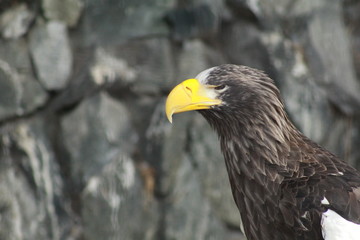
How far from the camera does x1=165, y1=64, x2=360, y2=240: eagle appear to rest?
2010mm

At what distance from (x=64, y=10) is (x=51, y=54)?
0.22m

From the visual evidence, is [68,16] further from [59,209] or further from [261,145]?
[261,145]

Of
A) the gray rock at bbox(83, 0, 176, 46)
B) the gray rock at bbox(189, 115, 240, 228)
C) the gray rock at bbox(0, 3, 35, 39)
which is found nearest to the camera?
the gray rock at bbox(0, 3, 35, 39)

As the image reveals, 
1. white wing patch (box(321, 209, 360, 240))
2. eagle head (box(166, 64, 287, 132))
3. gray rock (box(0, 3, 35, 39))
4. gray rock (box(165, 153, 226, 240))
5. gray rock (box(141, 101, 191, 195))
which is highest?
eagle head (box(166, 64, 287, 132))

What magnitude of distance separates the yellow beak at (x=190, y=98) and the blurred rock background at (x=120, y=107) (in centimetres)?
112

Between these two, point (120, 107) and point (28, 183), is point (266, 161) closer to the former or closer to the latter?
point (120, 107)

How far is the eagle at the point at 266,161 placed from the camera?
2.01m

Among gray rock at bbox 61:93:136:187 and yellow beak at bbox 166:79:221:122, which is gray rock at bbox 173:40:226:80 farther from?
yellow beak at bbox 166:79:221:122

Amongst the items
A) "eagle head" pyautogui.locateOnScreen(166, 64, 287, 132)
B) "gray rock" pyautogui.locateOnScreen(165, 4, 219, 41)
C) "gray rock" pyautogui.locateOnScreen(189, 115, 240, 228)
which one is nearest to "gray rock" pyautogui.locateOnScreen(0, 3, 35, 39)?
"gray rock" pyautogui.locateOnScreen(165, 4, 219, 41)

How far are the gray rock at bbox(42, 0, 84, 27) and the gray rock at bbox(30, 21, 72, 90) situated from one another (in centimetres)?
3

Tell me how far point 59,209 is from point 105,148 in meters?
0.37

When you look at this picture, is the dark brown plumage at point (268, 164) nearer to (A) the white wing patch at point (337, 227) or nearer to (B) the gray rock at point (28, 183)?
(A) the white wing patch at point (337, 227)

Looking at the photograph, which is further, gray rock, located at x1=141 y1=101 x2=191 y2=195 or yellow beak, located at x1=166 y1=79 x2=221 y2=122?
gray rock, located at x1=141 y1=101 x2=191 y2=195

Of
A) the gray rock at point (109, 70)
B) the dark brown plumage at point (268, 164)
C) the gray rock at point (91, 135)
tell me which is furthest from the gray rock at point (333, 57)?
the dark brown plumage at point (268, 164)
